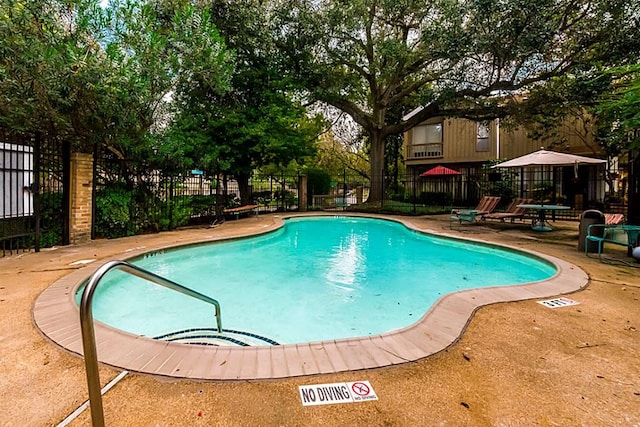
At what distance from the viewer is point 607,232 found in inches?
266

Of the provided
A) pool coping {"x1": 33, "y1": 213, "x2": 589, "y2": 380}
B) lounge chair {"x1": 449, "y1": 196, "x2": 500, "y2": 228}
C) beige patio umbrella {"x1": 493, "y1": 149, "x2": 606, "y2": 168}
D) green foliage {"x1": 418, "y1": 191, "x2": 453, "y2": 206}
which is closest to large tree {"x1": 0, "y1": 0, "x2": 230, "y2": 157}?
pool coping {"x1": 33, "y1": 213, "x2": 589, "y2": 380}

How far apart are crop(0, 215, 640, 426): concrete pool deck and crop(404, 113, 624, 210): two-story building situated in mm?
13410

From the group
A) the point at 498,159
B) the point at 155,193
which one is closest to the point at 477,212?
the point at 498,159

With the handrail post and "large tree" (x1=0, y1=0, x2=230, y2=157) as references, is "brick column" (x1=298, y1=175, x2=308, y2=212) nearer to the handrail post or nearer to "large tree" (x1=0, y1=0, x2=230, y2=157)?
"large tree" (x1=0, y1=0, x2=230, y2=157)

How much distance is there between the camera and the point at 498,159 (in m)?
18.4

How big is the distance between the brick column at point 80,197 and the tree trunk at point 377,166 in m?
12.2

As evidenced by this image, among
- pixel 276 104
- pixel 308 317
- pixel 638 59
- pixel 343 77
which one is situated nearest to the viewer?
pixel 308 317

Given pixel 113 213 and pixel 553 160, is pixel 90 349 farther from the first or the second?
pixel 553 160

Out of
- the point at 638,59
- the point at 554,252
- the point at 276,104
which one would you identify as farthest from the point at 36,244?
the point at 638,59

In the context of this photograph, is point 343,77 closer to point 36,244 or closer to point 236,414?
point 36,244

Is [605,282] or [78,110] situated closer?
[605,282]

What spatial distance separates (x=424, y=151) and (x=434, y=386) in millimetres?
20649

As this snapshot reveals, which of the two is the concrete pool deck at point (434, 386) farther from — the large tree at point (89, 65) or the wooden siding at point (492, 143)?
the wooden siding at point (492, 143)

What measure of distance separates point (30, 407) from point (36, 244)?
5.90 m
